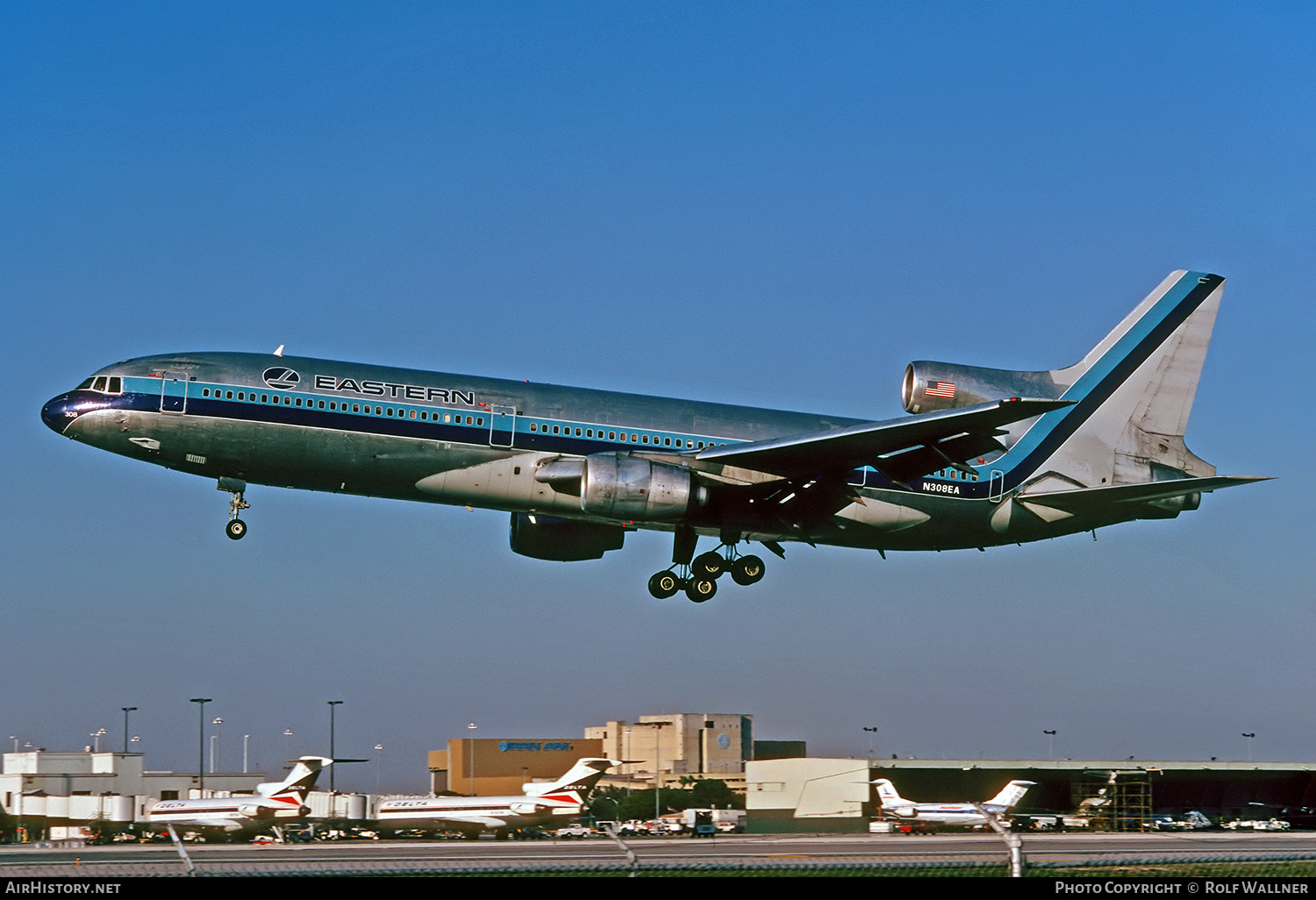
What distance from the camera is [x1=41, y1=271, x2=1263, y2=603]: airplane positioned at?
37.9 meters

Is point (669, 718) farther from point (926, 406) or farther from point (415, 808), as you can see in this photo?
point (926, 406)

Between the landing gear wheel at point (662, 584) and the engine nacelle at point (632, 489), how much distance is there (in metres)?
3.89

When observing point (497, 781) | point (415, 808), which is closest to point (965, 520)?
point (415, 808)

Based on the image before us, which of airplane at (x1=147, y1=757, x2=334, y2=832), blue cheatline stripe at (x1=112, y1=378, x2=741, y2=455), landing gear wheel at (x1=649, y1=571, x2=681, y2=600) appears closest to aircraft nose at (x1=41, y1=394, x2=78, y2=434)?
blue cheatline stripe at (x1=112, y1=378, x2=741, y2=455)

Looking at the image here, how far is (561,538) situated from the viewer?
45.4 metres

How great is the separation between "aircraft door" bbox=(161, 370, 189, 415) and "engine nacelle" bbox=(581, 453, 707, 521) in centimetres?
1062

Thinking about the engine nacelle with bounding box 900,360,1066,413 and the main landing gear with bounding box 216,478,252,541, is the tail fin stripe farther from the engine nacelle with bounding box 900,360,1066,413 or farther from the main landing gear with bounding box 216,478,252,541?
the main landing gear with bounding box 216,478,252,541

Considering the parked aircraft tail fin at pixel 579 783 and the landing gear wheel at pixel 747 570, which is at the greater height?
the landing gear wheel at pixel 747 570

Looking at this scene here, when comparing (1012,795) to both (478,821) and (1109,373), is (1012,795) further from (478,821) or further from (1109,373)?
(1109,373)

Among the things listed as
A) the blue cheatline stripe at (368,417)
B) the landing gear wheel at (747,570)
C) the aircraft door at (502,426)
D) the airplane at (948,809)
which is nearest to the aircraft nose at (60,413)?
the blue cheatline stripe at (368,417)

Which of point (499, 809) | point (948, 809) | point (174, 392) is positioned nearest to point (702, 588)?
point (174, 392)

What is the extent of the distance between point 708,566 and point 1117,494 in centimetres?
1266

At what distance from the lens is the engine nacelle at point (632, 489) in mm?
38375

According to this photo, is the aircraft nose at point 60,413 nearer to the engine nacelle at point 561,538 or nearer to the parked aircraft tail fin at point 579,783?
the engine nacelle at point 561,538
